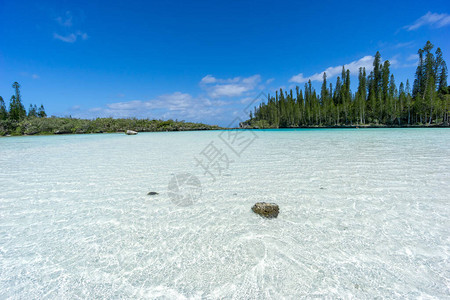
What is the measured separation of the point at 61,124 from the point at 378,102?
277ft

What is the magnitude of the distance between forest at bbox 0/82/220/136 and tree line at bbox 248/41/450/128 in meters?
37.6

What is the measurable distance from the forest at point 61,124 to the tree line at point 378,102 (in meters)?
37.6

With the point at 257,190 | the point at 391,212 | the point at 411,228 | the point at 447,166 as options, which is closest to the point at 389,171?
the point at 447,166

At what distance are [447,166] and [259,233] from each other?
726 cm

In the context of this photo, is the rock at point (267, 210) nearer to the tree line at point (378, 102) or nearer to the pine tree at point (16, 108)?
the tree line at point (378, 102)

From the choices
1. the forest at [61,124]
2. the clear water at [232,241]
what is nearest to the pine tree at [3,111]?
the forest at [61,124]

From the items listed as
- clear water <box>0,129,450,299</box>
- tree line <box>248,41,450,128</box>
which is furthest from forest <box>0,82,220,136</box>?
clear water <box>0,129,450,299</box>

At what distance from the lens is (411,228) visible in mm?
2717

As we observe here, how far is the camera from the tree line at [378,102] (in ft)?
142

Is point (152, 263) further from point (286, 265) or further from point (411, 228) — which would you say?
point (411, 228)

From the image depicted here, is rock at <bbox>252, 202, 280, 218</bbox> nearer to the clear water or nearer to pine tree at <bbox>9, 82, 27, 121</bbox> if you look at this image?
the clear water

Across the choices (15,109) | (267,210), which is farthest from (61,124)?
(267,210)

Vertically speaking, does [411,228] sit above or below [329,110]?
below

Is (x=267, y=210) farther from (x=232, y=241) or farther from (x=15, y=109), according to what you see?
(x=15, y=109)
